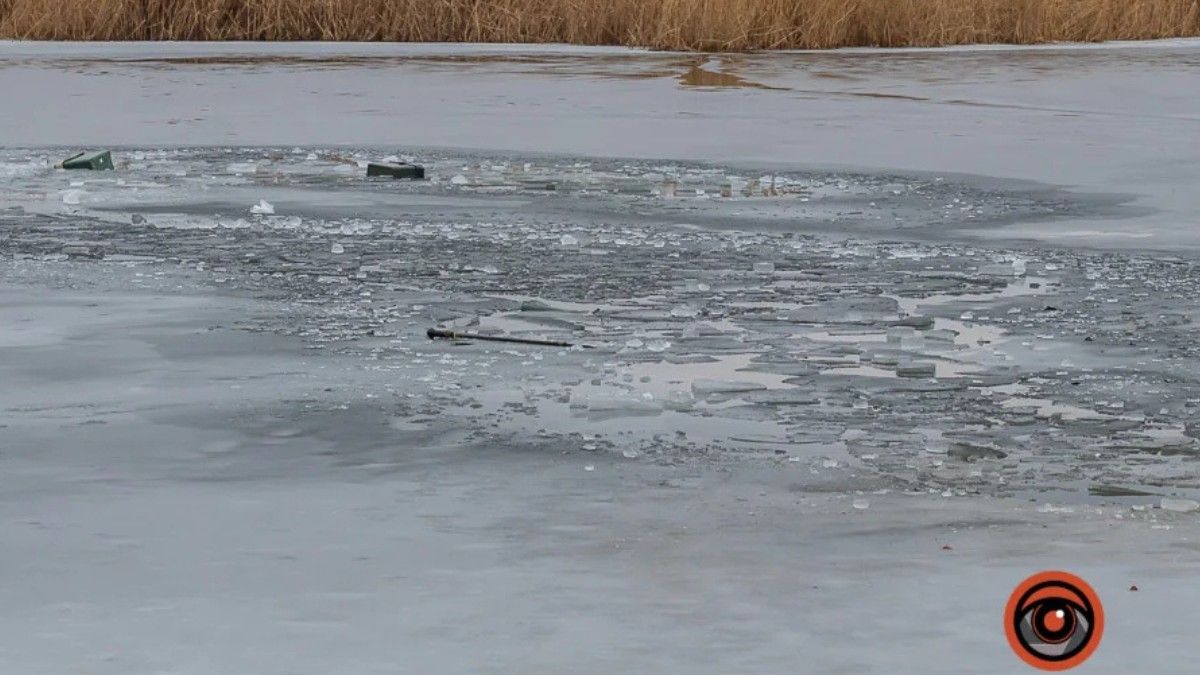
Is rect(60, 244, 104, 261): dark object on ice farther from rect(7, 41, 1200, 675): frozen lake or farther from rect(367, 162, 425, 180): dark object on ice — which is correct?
rect(367, 162, 425, 180): dark object on ice

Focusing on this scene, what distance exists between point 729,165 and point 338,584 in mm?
6587

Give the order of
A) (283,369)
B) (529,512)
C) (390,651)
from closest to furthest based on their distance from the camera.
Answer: (390,651), (529,512), (283,369)

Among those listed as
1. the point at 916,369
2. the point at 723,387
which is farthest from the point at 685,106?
the point at 723,387

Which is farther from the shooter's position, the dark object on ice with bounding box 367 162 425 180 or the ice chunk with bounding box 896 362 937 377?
the dark object on ice with bounding box 367 162 425 180

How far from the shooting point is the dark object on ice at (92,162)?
9555 millimetres

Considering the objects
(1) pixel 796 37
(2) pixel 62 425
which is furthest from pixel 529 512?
(1) pixel 796 37

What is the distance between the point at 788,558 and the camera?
3486 millimetres

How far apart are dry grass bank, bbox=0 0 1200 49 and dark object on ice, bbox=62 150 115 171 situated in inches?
337

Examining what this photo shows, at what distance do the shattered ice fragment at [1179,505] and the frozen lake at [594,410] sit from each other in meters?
0.02

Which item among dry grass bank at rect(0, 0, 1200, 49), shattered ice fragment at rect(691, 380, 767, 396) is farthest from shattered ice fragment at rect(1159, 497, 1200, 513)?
dry grass bank at rect(0, 0, 1200, 49)

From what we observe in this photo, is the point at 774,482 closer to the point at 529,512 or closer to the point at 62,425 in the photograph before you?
the point at 529,512
